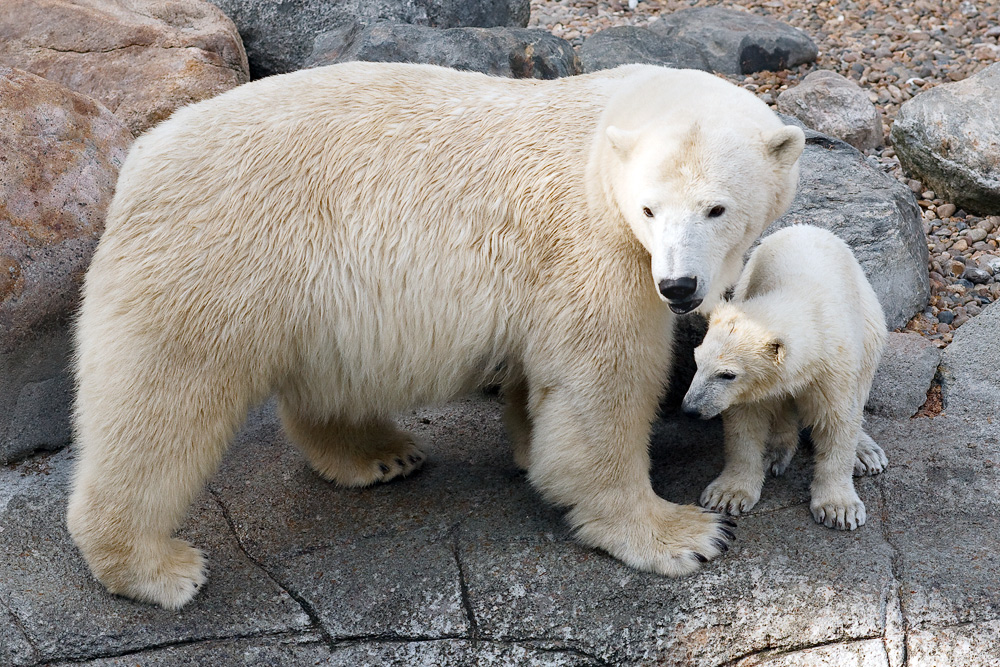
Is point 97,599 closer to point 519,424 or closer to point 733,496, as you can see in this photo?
point 519,424

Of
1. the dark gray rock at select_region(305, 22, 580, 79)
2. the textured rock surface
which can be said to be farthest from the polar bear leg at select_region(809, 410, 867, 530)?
the textured rock surface

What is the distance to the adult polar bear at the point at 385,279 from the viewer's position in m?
3.35

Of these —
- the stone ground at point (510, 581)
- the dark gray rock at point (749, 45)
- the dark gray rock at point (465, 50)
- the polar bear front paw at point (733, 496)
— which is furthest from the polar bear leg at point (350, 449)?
the dark gray rock at point (749, 45)

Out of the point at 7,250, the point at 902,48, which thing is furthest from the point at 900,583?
the point at 902,48

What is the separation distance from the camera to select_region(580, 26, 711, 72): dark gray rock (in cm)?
812

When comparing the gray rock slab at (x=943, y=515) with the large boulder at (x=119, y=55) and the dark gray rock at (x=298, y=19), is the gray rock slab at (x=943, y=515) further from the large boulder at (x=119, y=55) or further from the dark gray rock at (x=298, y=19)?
the dark gray rock at (x=298, y=19)

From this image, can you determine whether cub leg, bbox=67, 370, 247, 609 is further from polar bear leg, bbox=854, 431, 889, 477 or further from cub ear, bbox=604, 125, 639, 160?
polar bear leg, bbox=854, 431, 889, 477

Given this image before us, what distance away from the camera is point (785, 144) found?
316cm

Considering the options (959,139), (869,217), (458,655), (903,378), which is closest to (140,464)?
(458,655)

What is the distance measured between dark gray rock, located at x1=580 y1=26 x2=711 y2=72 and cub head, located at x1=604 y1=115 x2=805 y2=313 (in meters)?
5.01

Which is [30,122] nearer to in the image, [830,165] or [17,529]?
[17,529]

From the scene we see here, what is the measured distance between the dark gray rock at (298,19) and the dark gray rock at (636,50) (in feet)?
4.45

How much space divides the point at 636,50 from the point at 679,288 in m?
5.81

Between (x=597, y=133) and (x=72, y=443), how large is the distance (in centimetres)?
269
